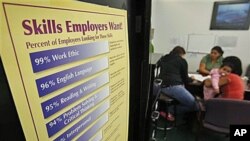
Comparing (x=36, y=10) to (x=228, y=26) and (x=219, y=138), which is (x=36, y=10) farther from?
(x=228, y=26)

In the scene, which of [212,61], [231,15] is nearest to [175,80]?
[212,61]

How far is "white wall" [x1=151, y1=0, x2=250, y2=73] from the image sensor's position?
392 centimetres

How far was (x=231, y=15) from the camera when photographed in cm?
383

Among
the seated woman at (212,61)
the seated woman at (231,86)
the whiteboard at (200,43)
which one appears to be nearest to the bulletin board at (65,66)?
the seated woman at (231,86)

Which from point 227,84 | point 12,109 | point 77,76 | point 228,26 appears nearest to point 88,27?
point 77,76

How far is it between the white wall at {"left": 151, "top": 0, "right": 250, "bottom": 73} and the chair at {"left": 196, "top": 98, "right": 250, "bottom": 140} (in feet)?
7.72

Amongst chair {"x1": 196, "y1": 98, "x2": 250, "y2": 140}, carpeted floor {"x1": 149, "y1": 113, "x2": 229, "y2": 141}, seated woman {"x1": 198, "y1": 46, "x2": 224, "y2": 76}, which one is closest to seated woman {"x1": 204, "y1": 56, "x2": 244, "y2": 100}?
chair {"x1": 196, "y1": 98, "x2": 250, "y2": 140}

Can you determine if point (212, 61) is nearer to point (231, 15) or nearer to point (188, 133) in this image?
point (231, 15)

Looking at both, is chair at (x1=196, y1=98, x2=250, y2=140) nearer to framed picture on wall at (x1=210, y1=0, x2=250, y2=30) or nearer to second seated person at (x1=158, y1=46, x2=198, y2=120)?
second seated person at (x1=158, y1=46, x2=198, y2=120)

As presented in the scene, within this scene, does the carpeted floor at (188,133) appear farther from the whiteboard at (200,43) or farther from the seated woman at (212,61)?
the whiteboard at (200,43)

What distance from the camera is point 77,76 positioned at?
47 cm

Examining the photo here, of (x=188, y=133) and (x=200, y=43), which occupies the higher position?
(x=200, y=43)

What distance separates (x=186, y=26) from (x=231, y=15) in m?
0.83

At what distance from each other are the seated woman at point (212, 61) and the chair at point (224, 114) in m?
1.33
